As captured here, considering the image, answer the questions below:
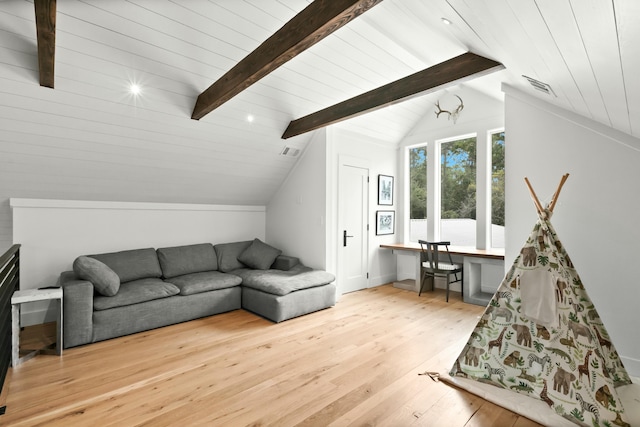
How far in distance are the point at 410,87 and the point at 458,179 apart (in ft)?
8.87

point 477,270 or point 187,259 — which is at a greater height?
point 187,259

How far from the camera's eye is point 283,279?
4.12 metres

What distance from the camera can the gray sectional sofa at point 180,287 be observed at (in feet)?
10.5

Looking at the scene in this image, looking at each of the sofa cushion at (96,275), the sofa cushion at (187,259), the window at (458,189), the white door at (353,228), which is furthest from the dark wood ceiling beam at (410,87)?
the sofa cushion at (96,275)

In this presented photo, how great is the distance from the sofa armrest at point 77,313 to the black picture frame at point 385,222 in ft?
13.4

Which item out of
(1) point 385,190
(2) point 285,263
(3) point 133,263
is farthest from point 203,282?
(1) point 385,190

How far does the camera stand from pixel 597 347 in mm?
1997

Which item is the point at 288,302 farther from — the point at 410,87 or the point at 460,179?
the point at 460,179

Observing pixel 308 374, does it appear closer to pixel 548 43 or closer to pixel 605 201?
pixel 548 43

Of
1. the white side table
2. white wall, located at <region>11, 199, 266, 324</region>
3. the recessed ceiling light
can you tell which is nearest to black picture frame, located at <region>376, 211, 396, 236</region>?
white wall, located at <region>11, 199, 266, 324</region>

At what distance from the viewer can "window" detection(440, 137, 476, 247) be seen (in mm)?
5160

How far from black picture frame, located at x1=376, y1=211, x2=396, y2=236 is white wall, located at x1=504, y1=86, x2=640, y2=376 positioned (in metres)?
2.53

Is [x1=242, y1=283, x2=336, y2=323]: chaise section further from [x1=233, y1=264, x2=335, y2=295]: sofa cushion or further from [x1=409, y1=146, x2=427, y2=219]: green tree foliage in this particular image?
[x1=409, y1=146, x2=427, y2=219]: green tree foliage

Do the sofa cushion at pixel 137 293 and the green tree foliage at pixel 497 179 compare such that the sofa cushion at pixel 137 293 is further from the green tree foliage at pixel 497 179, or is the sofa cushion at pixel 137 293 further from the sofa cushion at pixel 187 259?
the green tree foliage at pixel 497 179
